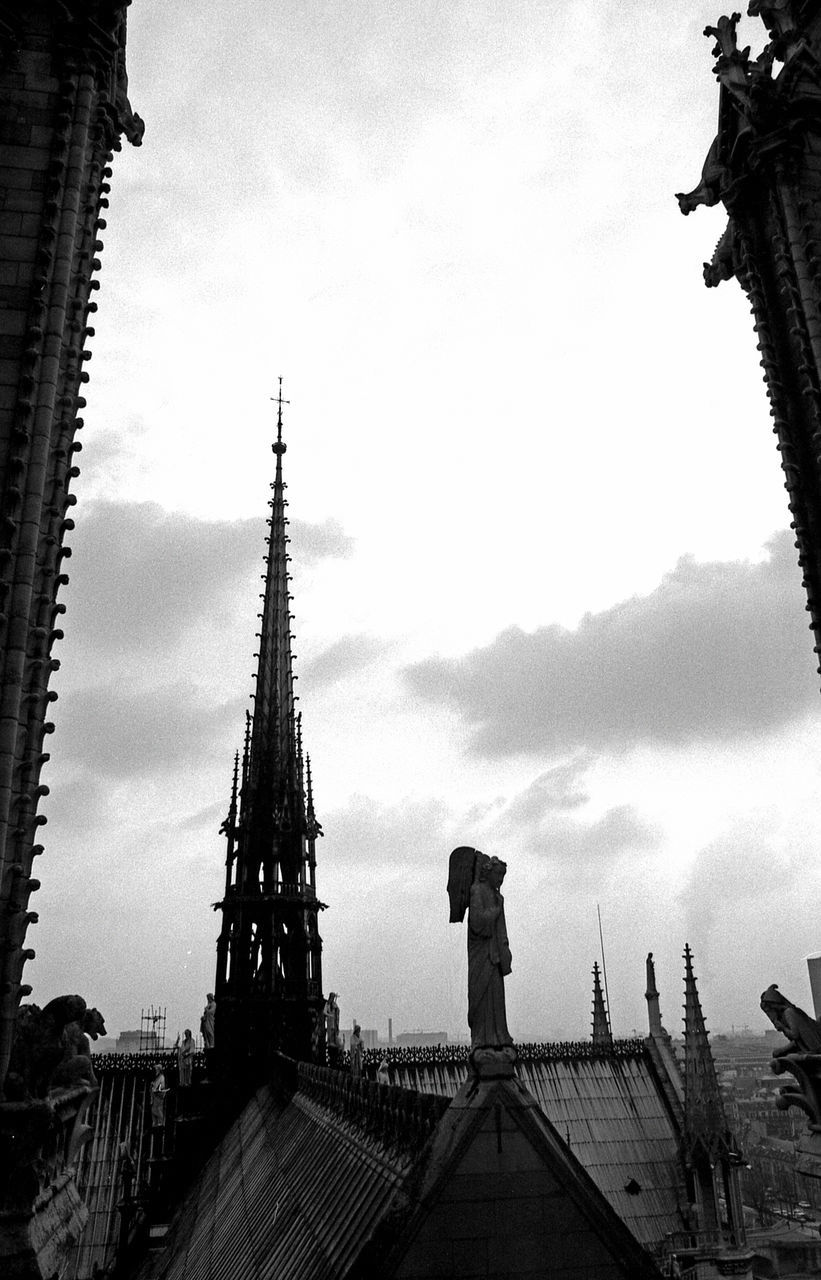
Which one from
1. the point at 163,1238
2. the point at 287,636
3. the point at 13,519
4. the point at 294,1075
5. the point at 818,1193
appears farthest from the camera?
the point at 287,636

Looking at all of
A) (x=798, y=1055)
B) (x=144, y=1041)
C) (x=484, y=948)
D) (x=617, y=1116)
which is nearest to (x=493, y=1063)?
(x=484, y=948)

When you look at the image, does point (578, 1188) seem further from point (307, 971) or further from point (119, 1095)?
point (119, 1095)

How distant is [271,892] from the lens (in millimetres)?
35812

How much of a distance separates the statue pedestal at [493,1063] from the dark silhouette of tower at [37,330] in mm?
4185

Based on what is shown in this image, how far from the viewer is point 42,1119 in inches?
325

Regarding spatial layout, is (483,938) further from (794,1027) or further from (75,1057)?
(794,1027)

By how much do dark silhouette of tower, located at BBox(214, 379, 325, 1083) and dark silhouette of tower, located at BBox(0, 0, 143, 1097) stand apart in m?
25.6

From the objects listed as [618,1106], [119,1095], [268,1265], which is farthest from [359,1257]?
[618,1106]

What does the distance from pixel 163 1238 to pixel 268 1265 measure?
18477 millimetres

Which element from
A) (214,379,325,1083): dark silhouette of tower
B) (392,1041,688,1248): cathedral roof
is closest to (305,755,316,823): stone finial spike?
(214,379,325,1083): dark silhouette of tower

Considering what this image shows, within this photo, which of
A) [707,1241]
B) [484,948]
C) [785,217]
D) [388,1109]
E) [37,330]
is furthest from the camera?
[707,1241]

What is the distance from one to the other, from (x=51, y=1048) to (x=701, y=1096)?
31.8m

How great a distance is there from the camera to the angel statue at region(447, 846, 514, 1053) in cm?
957

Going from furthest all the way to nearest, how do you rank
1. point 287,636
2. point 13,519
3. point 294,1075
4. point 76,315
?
point 287,636 < point 294,1075 < point 76,315 < point 13,519
